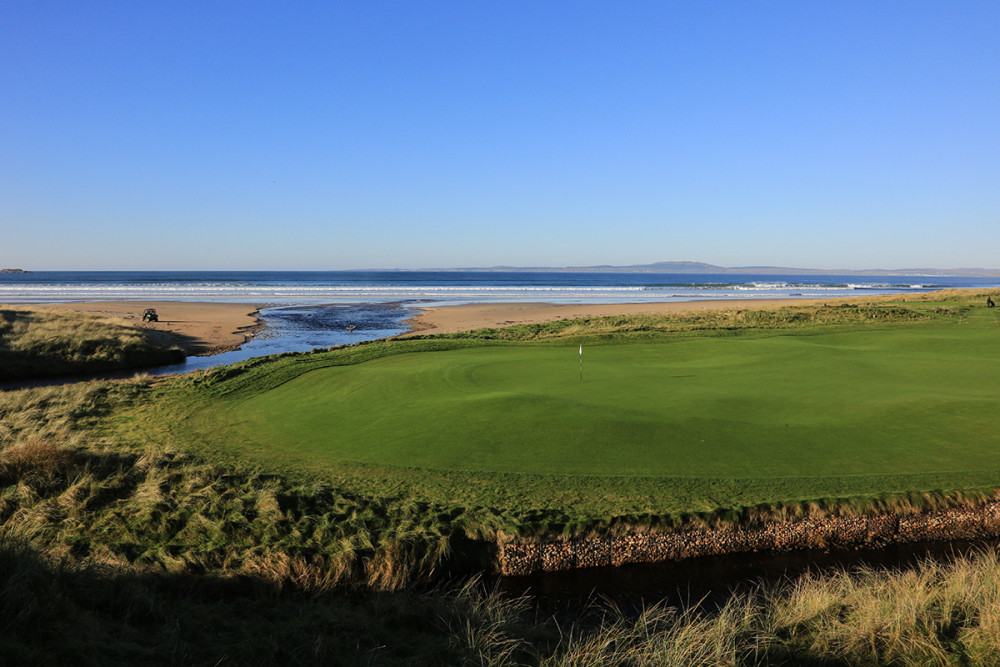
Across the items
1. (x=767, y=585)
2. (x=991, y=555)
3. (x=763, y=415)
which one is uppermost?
(x=763, y=415)

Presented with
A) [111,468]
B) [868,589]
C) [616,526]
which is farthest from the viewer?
[111,468]

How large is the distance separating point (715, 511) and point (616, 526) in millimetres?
1292

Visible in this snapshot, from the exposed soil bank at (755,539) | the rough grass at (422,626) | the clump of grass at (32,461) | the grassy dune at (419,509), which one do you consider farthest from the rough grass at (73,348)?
the exposed soil bank at (755,539)

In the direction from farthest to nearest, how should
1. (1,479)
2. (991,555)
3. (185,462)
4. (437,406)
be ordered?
(437,406) < (185,462) < (1,479) < (991,555)

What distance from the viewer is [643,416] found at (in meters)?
10.5

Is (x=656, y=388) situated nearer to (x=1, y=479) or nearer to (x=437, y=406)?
(x=437, y=406)

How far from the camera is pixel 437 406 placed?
1157 cm

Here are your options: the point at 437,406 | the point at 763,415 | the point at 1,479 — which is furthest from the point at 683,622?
the point at 1,479

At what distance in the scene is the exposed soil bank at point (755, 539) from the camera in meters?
7.00

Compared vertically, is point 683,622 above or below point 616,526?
below

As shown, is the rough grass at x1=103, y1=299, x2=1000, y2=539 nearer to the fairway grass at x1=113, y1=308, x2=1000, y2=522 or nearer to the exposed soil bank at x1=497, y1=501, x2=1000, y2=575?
the fairway grass at x1=113, y1=308, x2=1000, y2=522

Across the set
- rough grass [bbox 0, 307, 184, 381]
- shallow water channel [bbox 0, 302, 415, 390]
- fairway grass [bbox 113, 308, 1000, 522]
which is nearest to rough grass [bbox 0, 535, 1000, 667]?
fairway grass [bbox 113, 308, 1000, 522]

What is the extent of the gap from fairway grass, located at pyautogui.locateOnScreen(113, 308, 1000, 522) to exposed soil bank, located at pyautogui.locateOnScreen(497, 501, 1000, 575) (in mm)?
335

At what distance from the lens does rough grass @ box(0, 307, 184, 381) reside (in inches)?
850
